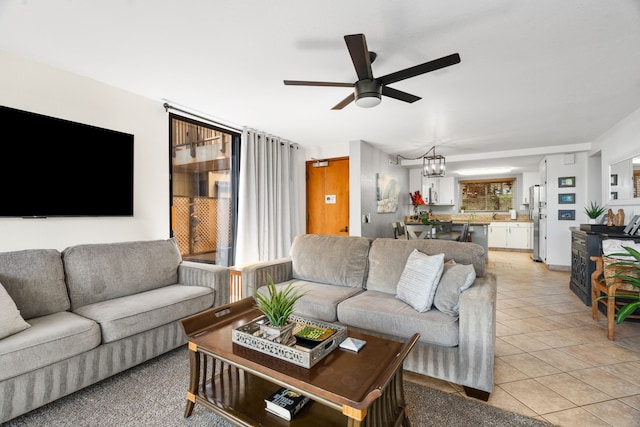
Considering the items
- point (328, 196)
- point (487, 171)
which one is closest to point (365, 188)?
point (328, 196)

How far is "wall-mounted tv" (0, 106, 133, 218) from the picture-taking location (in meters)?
2.31

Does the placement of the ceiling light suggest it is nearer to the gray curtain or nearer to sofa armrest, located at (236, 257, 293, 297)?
the gray curtain

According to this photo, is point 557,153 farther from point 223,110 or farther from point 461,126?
point 223,110

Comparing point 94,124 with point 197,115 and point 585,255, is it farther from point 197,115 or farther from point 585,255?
point 585,255

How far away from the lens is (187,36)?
2.03m

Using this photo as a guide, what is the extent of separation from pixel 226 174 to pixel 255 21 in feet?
8.63

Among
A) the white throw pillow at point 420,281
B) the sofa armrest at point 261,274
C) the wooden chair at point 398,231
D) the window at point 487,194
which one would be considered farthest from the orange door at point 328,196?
the window at point 487,194

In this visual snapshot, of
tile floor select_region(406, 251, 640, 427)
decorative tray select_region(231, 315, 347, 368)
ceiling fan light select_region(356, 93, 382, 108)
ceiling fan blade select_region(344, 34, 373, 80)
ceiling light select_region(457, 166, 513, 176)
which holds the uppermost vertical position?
ceiling light select_region(457, 166, 513, 176)

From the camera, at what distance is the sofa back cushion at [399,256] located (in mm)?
2410

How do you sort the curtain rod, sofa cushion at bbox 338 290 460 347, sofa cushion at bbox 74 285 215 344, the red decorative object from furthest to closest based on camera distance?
the red decorative object < the curtain rod < sofa cushion at bbox 74 285 215 344 < sofa cushion at bbox 338 290 460 347

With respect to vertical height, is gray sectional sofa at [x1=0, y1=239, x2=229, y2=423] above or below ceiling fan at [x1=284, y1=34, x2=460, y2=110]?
below

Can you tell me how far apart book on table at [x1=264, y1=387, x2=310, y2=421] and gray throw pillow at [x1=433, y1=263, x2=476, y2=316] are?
3.76 ft

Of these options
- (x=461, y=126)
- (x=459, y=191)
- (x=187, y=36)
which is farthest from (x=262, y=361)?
(x=459, y=191)

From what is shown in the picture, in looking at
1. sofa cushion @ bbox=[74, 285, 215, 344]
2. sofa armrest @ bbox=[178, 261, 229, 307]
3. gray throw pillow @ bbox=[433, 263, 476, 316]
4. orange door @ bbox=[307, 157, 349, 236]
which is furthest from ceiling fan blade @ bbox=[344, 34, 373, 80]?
orange door @ bbox=[307, 157, 349, 236]
